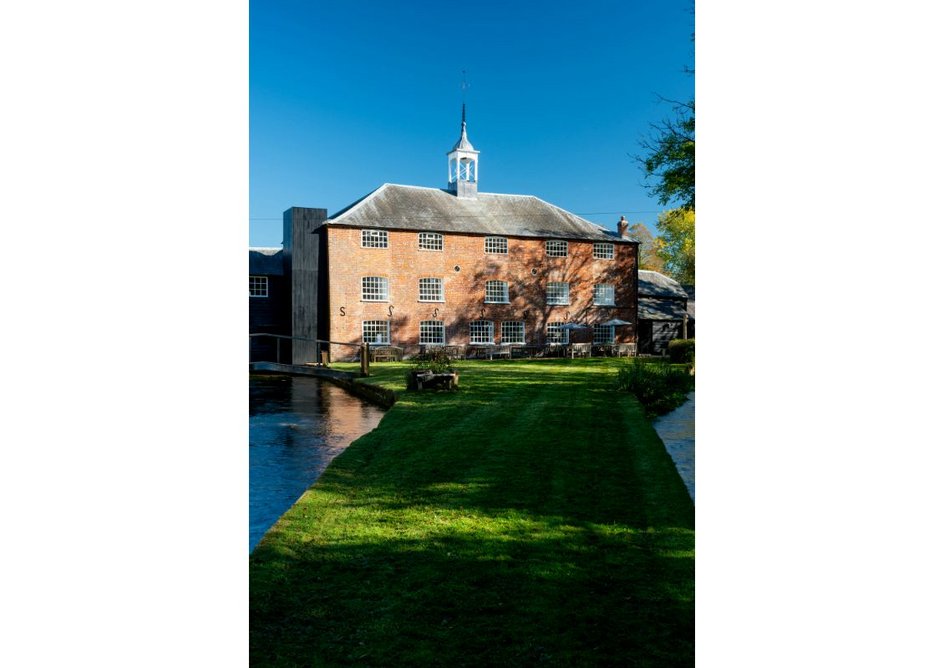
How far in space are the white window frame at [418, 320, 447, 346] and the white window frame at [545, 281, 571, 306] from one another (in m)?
4.37

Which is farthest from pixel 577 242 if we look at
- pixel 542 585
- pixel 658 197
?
pixel 542 585

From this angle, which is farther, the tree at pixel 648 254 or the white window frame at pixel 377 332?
the tree at pixel 648 254

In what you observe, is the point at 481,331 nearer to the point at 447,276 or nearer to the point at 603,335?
the point at 447,276

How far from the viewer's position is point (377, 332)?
22656 mm

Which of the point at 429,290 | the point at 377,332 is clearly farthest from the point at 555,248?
the point at 377,332

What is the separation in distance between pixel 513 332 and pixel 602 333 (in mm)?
3682

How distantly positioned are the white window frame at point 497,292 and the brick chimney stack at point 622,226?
5.44 meters

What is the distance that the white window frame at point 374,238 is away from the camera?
74.1 ft

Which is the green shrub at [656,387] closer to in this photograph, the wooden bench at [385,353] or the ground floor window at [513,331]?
the wooden bench at [385,353]

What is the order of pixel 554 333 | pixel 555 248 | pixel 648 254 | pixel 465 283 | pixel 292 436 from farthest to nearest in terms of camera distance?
→ pixel 648 254 → pixel 555 248 → pixel 554 333 → pixel 465 283 → pixel 292 436

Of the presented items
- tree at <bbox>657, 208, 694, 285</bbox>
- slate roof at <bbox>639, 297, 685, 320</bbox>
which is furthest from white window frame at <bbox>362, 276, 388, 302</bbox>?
tree at <bbox>657, 208, 694, 285</bbox>

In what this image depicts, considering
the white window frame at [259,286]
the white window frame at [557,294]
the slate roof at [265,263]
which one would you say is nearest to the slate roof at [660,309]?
the white window frame at [557,294]

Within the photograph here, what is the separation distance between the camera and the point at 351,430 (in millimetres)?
8469
